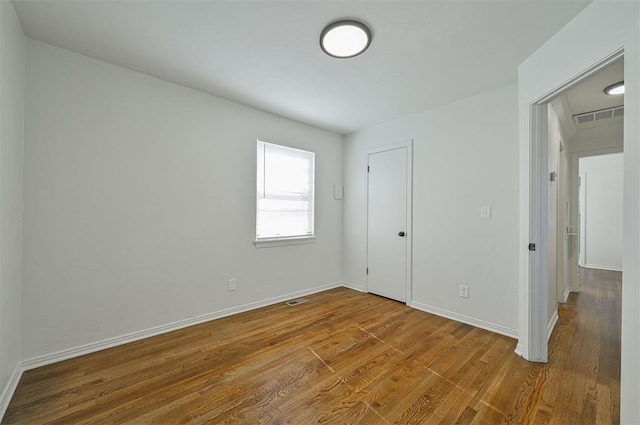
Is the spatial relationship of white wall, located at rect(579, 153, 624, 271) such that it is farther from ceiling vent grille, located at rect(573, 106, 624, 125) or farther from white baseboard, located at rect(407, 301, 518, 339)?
white baseboard, located at rect(407, 301, 518, 339)

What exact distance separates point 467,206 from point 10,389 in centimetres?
405

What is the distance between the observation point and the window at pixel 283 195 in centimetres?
339

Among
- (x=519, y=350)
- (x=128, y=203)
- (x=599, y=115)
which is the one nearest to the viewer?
(x=519, y=350)

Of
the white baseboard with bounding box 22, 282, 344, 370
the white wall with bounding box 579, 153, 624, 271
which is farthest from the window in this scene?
the white wall with bounding box 579, 153, 624, 271

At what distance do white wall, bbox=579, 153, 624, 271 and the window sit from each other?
6.57m

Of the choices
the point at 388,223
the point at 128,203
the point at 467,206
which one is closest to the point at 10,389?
the point at 128,203

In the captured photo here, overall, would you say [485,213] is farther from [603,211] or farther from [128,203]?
[603,211]

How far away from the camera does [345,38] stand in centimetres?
192

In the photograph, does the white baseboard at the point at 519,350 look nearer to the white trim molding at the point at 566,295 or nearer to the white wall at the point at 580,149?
the white trim molding at the point at 566,295

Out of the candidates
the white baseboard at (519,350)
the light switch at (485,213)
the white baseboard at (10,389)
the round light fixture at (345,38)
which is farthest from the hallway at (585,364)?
the white baseboard at (10,389)

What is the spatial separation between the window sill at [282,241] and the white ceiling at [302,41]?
69.1 inches

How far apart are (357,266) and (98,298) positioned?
10.3 feet

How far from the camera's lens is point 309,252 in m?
3.90

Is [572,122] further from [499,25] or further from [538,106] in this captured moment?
[499,25]
